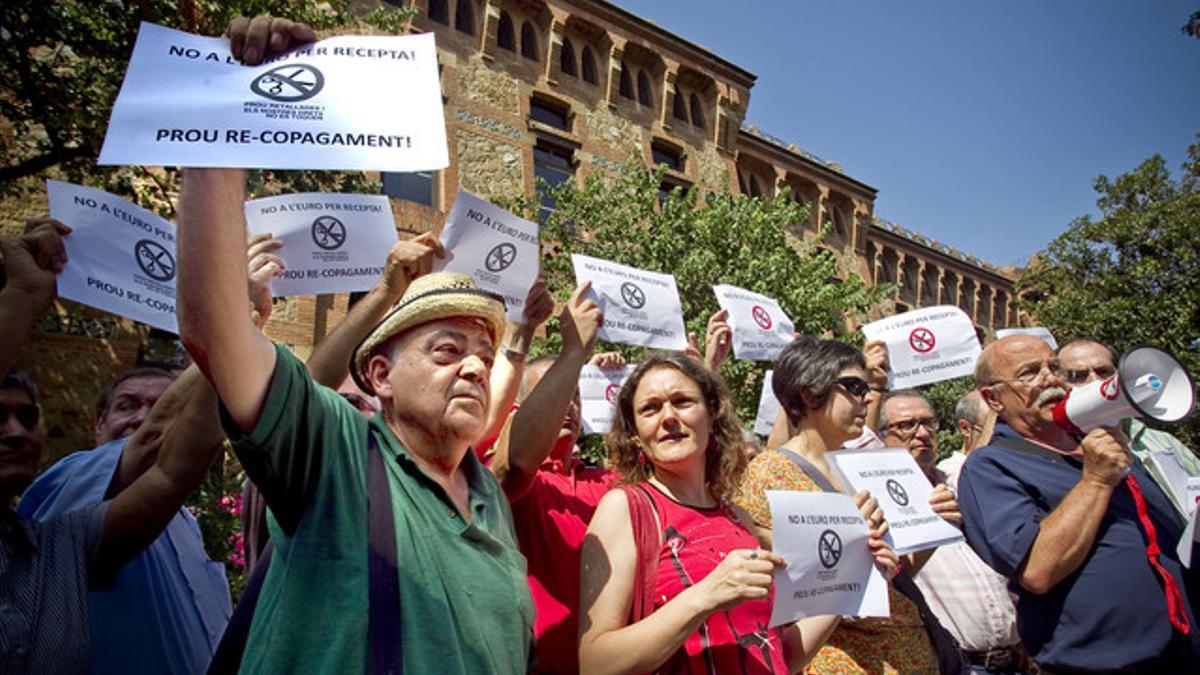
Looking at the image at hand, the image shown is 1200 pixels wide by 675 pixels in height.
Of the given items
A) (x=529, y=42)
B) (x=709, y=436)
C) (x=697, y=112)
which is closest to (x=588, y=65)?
(x=529, y=42)

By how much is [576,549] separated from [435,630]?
1271 mm

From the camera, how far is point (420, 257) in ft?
9.05

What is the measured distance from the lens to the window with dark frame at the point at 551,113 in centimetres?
1848

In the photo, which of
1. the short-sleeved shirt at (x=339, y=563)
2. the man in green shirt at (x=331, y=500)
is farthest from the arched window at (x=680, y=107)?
the short-sleeved shirt at (x=339, y=563)

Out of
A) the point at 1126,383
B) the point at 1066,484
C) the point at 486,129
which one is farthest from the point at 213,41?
the point at 486,129

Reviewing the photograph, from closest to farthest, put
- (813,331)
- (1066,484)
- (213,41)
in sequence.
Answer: (213,41) → (1066,484) → (813,331)

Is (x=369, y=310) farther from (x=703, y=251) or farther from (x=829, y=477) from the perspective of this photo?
(x=703, y=251)

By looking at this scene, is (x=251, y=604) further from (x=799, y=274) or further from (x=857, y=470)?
(x=799, y=274)

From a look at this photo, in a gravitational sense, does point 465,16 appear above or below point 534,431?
above

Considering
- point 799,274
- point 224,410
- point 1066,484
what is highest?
point 799,274

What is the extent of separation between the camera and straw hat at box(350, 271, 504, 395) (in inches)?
74.7

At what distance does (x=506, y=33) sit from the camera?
1817 centimetres

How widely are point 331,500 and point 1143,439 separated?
150 inches

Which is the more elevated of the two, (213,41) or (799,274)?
(799,274)
